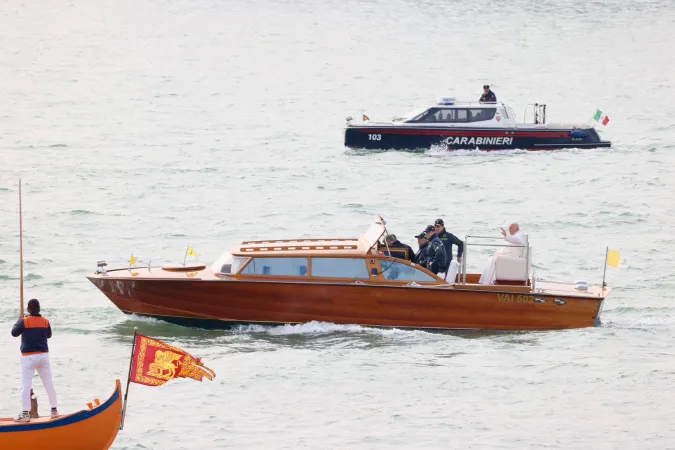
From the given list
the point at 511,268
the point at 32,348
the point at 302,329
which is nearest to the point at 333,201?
the point at 302,329

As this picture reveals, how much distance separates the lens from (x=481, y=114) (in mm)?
40438

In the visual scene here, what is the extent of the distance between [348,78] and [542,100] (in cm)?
1265

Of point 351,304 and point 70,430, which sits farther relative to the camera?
point 351,304

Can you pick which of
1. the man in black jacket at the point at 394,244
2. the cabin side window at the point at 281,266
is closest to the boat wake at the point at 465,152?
the man in black jacket at the point at 394,244

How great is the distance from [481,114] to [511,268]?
1932 centimetres

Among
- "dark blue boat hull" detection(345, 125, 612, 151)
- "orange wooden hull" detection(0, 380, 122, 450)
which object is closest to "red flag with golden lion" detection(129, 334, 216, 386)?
"orange wooden hull" detection(0, 380, 122, 450)

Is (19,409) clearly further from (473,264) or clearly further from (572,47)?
(572,47)

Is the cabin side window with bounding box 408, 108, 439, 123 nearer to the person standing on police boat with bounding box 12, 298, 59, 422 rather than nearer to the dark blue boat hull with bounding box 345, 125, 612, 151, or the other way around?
the dark blue boat hull with bounding box 345, 125, 612, 151

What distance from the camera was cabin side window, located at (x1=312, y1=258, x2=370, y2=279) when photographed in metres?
21.4

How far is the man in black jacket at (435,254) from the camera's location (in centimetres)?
2164

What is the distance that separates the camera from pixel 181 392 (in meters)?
19.8

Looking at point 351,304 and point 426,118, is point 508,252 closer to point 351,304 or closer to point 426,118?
point 351,304

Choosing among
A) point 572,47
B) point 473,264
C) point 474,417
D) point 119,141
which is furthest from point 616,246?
point 572,47

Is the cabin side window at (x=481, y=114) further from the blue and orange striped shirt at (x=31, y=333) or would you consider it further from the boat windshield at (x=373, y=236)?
the blue and orange striped shirt at (x=31, y=333)
